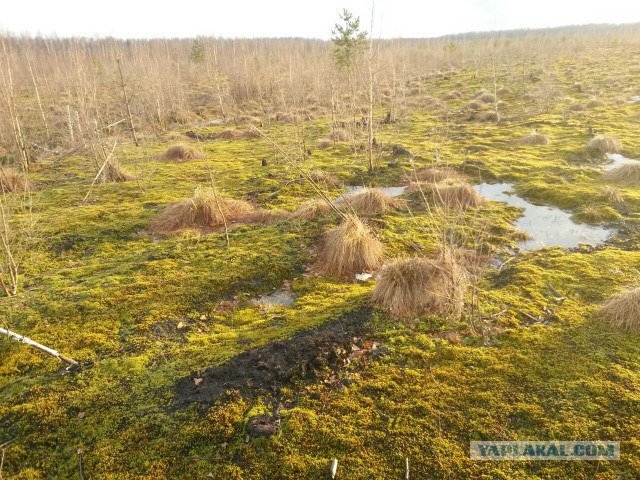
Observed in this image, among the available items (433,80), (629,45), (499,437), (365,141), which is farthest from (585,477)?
(629,45)

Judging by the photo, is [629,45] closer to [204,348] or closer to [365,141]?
[365,141]

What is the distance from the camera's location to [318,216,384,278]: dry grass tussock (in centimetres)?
566

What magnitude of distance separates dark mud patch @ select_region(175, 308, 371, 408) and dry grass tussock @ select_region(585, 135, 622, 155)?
11.8 meters

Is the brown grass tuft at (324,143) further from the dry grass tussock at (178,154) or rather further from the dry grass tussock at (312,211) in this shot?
the dry grass tussock at (312,211)

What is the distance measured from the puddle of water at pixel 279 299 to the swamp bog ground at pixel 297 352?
0.03m

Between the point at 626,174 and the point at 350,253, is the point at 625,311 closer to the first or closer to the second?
the point at 350,253

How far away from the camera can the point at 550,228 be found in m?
7.24

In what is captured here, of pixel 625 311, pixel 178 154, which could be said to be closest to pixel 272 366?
pixel 625 311

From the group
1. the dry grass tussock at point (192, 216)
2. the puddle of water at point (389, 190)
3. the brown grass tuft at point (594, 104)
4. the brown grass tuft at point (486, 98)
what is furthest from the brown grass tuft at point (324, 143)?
the brown grass tuft at point (594, 104)

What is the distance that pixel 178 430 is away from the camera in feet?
9.38

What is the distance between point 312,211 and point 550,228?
471 centimetres

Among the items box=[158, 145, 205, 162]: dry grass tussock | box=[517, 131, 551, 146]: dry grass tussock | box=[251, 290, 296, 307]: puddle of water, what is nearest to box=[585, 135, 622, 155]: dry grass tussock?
box=[517, 131, 551, 146]: dry grass tussock

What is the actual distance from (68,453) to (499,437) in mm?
3216

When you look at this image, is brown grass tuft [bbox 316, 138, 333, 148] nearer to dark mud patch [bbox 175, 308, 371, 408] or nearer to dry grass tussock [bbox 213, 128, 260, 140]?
dry grass tussock [bbox 213, 128, 260, 140]
